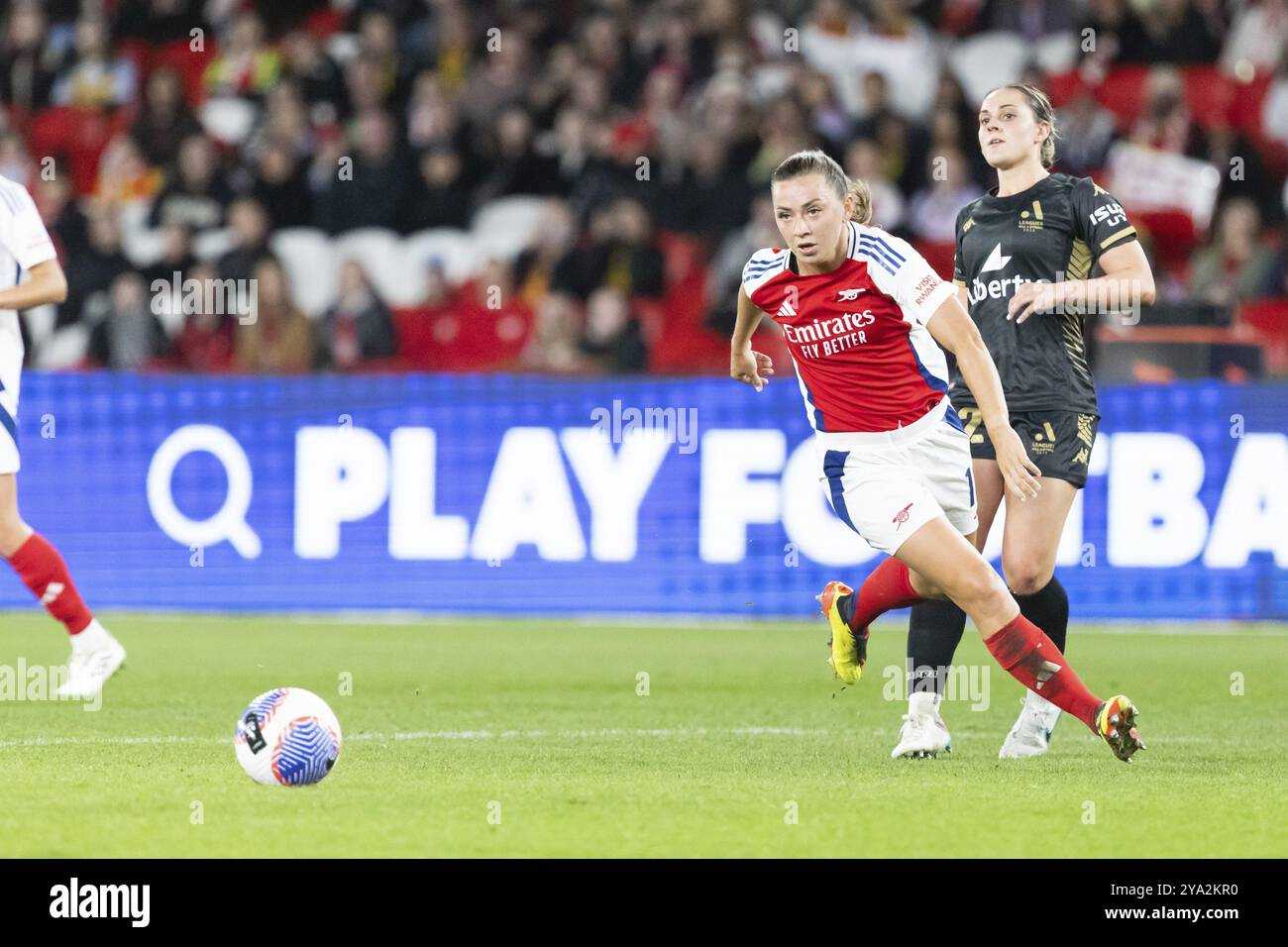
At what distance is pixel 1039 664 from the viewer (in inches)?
256

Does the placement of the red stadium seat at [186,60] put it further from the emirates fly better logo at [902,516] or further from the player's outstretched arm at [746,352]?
the emirates fly better logo at [902,516]

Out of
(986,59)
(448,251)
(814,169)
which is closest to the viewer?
(814,169)

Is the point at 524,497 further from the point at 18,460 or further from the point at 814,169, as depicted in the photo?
the point at 814,169

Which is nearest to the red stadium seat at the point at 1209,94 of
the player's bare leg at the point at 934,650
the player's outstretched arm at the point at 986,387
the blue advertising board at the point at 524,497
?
the blue advertising board at the point at 524,497

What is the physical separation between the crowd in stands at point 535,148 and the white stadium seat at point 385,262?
3 centimetres

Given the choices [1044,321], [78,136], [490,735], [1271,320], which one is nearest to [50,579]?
[490,735]

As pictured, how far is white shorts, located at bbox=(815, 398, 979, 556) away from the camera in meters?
6.55

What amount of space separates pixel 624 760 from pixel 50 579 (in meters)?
2.96

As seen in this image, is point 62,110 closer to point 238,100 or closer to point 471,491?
point 238,100

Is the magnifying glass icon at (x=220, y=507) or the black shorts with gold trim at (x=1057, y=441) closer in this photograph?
the black shorts with gold trim at (x=1057, y=441)

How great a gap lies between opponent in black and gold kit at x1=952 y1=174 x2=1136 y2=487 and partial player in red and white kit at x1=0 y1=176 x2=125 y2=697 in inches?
144

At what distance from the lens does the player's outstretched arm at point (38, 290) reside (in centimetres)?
835
